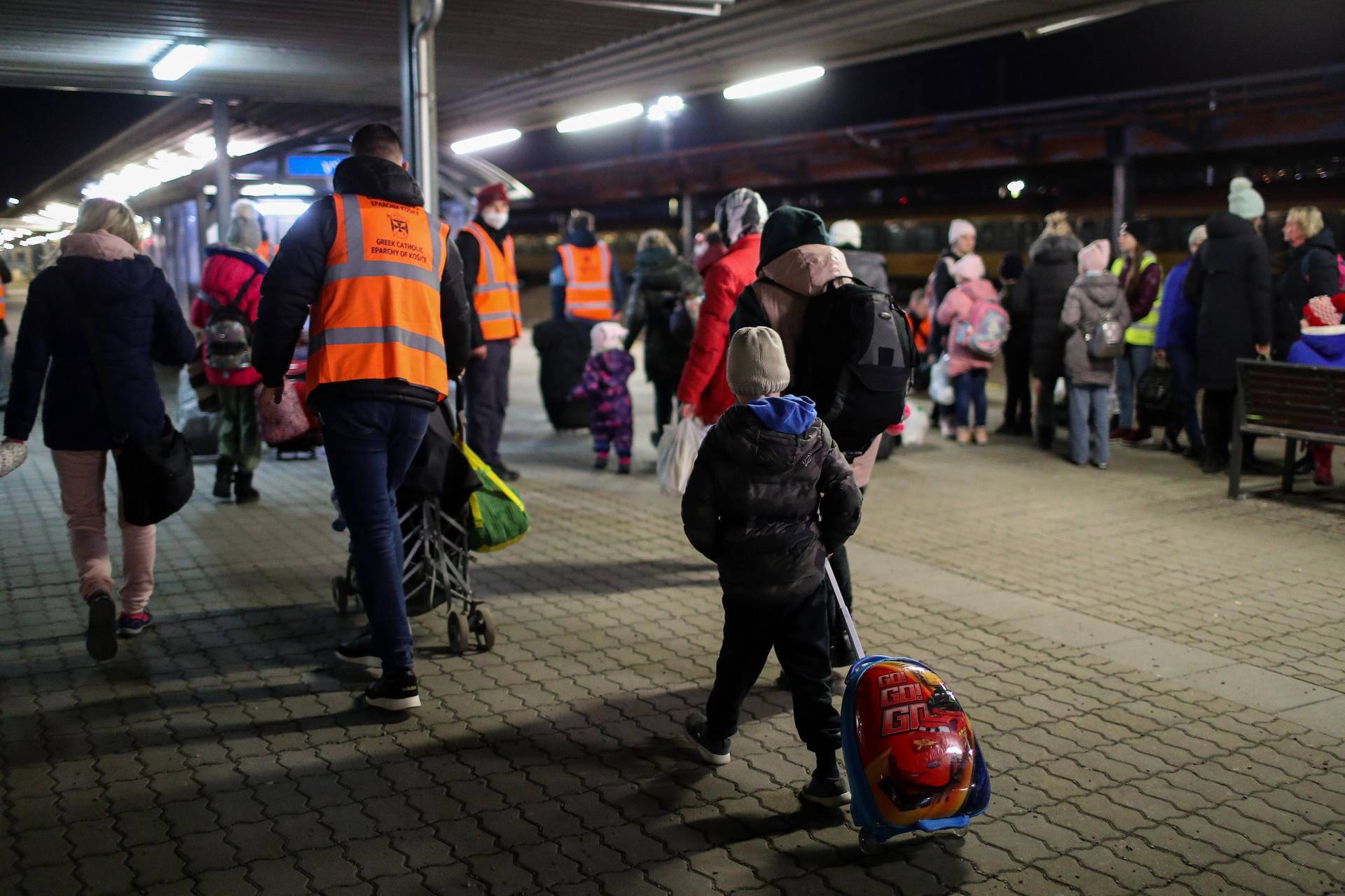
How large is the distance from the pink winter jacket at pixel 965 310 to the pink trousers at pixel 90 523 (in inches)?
280

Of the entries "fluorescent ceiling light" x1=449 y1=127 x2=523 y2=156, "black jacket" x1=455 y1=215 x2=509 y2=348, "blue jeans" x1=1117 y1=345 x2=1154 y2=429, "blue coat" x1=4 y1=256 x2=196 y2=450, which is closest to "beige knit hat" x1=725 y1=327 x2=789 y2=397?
"blue coat" x1=4 y1=256 x2=196 y2=450

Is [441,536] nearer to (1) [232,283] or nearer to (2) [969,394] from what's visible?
(1) [232,283]

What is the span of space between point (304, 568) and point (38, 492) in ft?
10.8

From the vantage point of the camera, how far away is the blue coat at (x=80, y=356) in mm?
4844

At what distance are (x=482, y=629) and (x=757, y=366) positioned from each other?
2.02 m

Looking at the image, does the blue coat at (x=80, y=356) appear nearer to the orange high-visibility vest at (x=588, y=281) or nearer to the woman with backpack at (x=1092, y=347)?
the orange high-visibility vest at (x=588, y=281)

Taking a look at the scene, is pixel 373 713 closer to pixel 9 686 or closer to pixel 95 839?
pixel 95 839

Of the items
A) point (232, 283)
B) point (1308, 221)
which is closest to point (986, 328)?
point (1308, 221)

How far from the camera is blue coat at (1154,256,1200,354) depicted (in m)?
9.38

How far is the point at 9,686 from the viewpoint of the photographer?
15.2 ft

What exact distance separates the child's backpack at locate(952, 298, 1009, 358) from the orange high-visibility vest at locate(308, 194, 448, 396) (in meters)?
6.91

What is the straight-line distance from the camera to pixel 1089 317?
9266 mm

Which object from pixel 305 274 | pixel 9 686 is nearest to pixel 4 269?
pixel 9 686

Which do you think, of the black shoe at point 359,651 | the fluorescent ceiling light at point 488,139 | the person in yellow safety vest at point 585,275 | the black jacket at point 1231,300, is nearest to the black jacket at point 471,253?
the person in yellow safety vest at point 585,275
